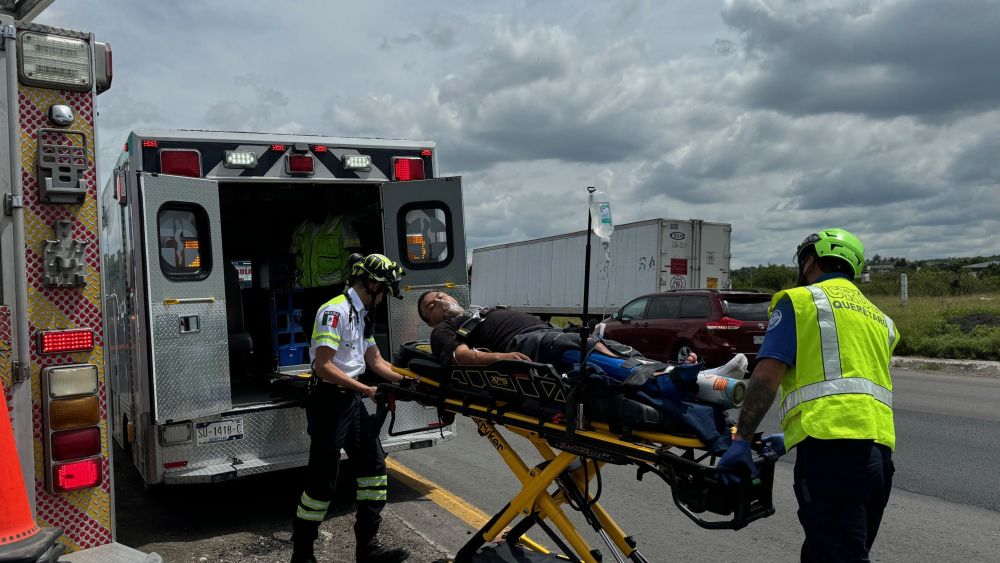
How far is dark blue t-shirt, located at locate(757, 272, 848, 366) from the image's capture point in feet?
10.3

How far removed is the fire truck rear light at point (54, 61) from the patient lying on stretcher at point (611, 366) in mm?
2202

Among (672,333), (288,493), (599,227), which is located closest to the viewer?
(599,227)

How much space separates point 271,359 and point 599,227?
6.46m

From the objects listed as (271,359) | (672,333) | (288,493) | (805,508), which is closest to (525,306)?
(672,333)

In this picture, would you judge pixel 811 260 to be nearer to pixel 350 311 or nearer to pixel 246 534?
pixel 350 311

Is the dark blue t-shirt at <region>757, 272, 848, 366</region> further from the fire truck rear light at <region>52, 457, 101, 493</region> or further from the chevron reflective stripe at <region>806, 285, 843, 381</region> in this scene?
the fire truck rear light at <region>52, 457, 101, 493</region>

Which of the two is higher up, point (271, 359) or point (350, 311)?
point (350, 311)

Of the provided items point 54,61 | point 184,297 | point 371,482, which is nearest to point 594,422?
point 371,482

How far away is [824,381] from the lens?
3076mm

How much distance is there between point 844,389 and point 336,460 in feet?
9.39

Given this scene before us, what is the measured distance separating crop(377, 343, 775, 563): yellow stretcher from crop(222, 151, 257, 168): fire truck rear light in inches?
83.1

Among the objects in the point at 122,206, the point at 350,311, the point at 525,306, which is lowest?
the point at 525,306

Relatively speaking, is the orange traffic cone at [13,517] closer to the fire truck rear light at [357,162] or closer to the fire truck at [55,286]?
the fire truck at [55,286]

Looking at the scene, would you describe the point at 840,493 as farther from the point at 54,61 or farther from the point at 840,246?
the point at 54,61
